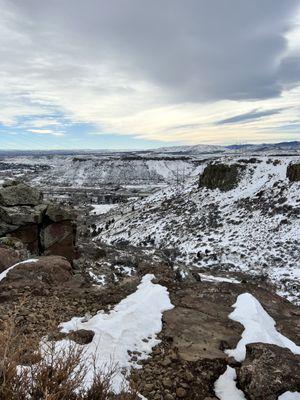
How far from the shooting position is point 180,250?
3184 centimetres

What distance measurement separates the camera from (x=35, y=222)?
1909 centimetres

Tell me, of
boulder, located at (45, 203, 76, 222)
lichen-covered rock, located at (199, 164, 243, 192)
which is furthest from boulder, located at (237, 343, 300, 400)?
lichen-covered rock, located at (199, 164, 243, 192)

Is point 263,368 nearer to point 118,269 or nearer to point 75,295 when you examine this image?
point 75,295

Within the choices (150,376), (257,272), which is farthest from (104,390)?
(257,272)

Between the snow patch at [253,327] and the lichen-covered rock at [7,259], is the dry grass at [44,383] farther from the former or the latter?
the lichen-covered rock at [7,259]

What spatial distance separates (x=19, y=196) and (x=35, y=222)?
74.8 inches

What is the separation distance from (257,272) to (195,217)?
18.1m

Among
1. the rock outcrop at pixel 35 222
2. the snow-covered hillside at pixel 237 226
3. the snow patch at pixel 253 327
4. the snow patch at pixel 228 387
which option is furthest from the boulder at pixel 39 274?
the snow-covered hillside at pixel 237 226

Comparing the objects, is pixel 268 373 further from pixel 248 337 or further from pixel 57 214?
pixel 57 214

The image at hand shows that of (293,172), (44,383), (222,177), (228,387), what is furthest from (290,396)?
(222,177)

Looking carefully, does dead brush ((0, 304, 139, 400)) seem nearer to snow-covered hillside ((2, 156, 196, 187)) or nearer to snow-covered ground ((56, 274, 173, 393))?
snow-covered ground ((56, 274, 173, 393))

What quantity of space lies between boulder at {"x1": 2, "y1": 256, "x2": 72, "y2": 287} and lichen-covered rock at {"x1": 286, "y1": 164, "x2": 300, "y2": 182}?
32459 millimetres

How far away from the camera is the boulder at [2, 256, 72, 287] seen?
399 inches

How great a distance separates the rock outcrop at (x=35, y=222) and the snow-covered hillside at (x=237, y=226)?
9.79 m
